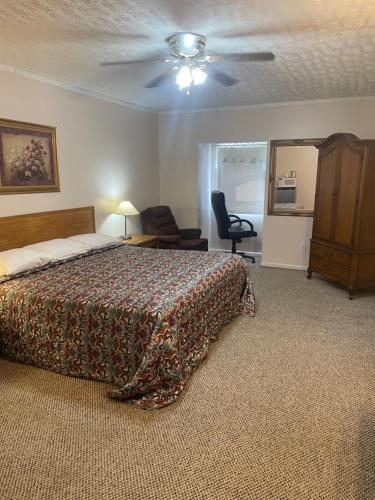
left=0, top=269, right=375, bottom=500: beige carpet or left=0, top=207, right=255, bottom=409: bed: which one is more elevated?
left=0, top=207, right=255, bottom=409: bed

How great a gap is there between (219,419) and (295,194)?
3972 mm

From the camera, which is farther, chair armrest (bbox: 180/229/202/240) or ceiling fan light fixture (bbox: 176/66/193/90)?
chair armrest (bbox: 180/229/202/240)

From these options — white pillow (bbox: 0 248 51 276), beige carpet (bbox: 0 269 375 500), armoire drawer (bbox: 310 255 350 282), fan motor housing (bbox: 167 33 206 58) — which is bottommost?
beige carpet (bbox: 0 269 375 500)

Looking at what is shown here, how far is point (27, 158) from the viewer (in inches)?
137

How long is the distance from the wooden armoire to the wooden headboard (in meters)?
2.98

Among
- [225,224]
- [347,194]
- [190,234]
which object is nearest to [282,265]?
[225,224]

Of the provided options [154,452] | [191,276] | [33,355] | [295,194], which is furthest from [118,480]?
[295,194]

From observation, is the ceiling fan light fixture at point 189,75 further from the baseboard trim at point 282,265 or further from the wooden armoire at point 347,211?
the baseboard trim at point 282,265

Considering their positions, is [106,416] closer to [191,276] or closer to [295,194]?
[191,276]

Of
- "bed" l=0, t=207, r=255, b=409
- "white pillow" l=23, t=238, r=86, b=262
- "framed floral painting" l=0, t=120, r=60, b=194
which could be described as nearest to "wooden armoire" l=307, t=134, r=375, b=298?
"bed" l=0, t=207, r=255, b=409

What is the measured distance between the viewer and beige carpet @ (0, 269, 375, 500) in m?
1.67

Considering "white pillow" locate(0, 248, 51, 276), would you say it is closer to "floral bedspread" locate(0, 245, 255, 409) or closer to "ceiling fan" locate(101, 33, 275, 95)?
"floral bedspread" locate(0, 245, 255, 409)

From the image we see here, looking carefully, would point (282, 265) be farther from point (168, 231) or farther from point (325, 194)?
point (168, 231)

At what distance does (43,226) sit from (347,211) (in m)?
3.44
